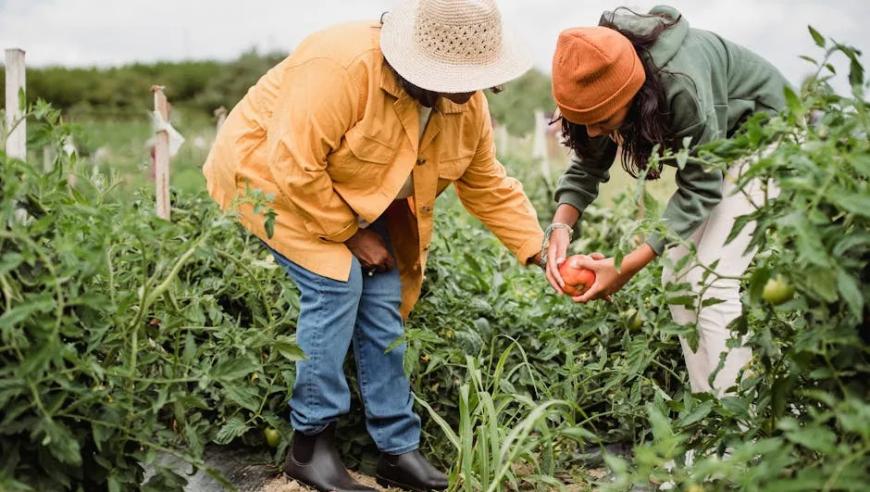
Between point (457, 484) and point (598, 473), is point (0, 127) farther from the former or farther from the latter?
point (598, 473)

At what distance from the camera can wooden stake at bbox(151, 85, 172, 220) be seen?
10.8 ft

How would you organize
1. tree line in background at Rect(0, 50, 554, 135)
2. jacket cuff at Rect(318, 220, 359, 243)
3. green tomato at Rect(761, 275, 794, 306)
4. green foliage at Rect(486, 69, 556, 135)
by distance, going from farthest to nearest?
tree line in background at Rect(0, 50, 554, 135), green foliage at Rect(486, 69, 556, 135), jacket cuff at Rect(318, 220, 359, 243), green tomato at Rect(761, 275, 794, 306)

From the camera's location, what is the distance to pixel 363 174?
258cm

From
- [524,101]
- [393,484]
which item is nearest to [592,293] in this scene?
[393,484]

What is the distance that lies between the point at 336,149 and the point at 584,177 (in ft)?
2.87

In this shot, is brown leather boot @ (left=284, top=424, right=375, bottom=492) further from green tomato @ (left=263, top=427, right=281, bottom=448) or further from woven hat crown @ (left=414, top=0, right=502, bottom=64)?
woven hat crown @ (left=414, top=0, right=502, bottom=64)

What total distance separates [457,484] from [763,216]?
123cm

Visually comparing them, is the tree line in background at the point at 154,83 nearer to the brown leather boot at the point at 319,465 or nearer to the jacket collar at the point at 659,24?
the jacket collar at the point at 659,24

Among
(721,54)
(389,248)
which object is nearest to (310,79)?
(389,248)

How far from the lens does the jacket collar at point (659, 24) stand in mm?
2490

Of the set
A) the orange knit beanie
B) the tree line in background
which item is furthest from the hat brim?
the tree line in background

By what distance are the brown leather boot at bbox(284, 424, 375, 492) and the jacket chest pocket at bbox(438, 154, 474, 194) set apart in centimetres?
81

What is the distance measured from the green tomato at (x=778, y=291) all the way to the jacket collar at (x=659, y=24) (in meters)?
0.88

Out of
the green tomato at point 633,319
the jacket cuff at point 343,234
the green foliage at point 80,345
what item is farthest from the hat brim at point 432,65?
the green tomato at point 633,319
